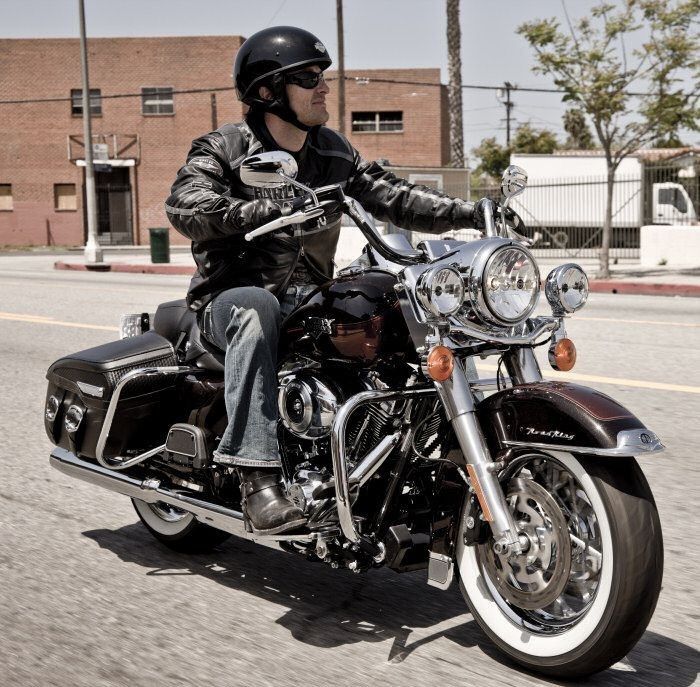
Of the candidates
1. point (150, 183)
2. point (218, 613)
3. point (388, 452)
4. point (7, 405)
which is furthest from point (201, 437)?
point (150, 183)

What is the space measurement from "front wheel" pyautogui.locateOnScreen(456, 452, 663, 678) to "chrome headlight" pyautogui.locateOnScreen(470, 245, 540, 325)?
0.42 metres

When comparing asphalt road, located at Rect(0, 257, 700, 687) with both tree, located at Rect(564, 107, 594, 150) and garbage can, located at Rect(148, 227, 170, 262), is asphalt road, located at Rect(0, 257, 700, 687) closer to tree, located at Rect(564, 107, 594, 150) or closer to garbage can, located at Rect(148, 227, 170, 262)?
garbage can, located at Rect(148, 227, 170, 262)

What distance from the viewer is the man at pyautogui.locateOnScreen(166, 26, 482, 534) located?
3.68 meters

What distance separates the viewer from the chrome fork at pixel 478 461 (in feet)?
10.3

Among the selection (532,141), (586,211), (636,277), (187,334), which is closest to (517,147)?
(532,141)

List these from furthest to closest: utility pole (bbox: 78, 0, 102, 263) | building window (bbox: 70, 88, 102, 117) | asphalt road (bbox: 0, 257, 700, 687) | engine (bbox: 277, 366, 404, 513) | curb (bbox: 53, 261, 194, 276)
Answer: building window (bbox: 70, 88, 102, 117) → utility pole (bbox: 78, 0, 102, 263) → curb (bbox: 53, 261, 194, 276) → engine (bbox: 277, 366, 404, 513) → asphalt road (bbox: 0, 257, 700, 687)

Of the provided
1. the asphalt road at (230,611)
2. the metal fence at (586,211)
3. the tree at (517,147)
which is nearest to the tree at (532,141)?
the tree at (517,147)

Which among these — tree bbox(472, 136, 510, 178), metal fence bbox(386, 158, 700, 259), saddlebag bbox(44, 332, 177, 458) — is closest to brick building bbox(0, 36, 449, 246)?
tree bbox(472, 136, 510, 178)

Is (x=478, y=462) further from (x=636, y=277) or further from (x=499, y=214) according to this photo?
(x=636, y=277)

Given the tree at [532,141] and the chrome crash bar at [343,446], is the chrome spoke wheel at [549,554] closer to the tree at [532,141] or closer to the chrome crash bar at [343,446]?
the chrome crash bar at [343,446]

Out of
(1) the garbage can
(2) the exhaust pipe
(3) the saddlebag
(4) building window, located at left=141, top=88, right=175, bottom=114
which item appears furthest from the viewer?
(4) building window, located at left=141, top=88, right=175, bottom=114

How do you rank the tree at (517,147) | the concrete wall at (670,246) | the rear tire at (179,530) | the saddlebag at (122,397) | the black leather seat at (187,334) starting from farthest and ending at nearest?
the tree at (517,147) → the concrete wall at (670,246) → the rear tire at (179,530) → the saddlebag at (122,397) → the black leather seat at (187,334)

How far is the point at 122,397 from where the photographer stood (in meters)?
4.25

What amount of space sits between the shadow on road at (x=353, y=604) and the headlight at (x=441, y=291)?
109cm
